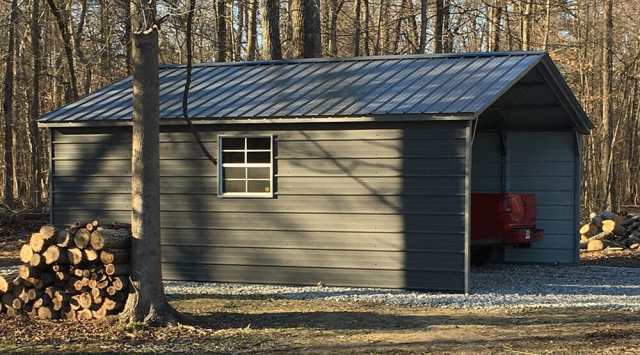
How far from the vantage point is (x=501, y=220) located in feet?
53.3

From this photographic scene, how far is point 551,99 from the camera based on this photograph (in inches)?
648

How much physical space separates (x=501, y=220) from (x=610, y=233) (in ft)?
22.8

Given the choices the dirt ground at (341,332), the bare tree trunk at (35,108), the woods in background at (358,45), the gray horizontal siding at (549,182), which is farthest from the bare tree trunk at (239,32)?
the dirt ground at (341,332)

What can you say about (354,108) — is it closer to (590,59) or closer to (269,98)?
(269,98)

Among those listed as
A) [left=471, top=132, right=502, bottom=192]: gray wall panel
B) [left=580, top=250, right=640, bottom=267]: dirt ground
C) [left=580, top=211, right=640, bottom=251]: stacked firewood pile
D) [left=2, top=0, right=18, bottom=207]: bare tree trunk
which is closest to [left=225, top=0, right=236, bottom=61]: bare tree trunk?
[left=2, top=0, right=18, bottom=207]: bare tree trunk

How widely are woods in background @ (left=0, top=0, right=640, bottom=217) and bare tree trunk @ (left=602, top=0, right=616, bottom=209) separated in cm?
5

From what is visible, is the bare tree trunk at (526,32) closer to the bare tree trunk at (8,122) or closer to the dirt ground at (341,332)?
the bare tree trunk at (8,122)

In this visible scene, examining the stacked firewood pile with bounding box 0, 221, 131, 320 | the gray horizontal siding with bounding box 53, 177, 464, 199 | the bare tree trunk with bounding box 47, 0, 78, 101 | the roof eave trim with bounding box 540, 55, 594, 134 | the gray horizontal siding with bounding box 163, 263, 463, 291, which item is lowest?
the gray horizontal siding with bounding box 163, 263, 463, 291

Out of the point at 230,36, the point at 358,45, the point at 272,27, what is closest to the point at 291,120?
the point at 272,27

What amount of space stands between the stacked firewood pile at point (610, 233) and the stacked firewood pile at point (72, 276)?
13522 mm

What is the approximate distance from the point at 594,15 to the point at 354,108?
26.2m

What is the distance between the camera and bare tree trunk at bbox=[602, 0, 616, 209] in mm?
30359

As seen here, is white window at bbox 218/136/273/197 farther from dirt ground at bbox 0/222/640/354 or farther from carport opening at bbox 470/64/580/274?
carport opening at bbox 470/64/580/274

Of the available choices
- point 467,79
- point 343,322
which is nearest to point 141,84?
point 343,322
